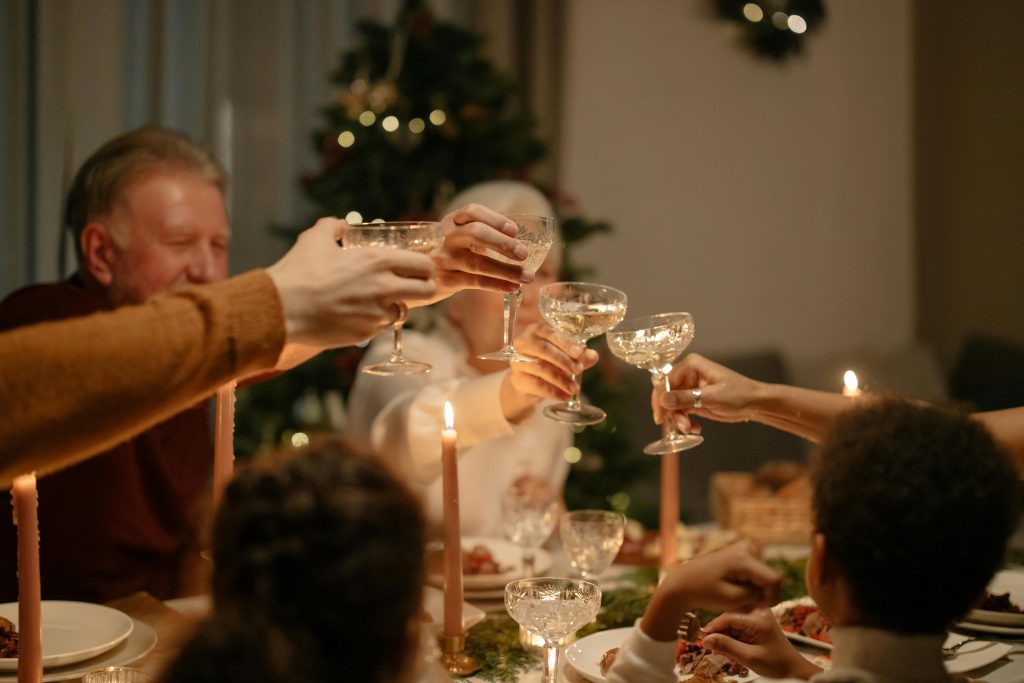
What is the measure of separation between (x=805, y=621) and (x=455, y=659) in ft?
1.81

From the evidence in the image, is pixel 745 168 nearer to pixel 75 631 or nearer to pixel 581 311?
pixel 581 311

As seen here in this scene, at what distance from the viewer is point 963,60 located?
4.70 meters

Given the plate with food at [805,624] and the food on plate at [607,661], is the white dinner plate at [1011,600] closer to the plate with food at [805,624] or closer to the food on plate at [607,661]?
the plate with food at [805,624]

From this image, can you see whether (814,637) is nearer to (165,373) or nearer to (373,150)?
(165,373)

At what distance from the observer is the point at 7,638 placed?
1.46m

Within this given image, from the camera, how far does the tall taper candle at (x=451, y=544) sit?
4.60ft

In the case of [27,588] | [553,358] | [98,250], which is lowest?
[27,588]

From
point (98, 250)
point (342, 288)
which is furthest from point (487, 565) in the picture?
point (98, 250)

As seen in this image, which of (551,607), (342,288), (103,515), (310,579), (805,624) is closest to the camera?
(310,579)

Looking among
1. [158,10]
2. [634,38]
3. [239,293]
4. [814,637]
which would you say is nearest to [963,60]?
[634,38]

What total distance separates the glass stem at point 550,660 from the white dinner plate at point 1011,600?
60 cm

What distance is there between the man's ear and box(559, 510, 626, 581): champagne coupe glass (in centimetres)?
129

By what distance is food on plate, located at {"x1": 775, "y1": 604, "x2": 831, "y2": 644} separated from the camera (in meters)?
1.52

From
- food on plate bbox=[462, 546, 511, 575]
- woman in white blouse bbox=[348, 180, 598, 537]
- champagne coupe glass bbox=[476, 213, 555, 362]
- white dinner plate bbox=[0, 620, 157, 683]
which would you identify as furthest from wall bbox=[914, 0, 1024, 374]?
white dinner plate bbox=[0, 620, 157, 683]
